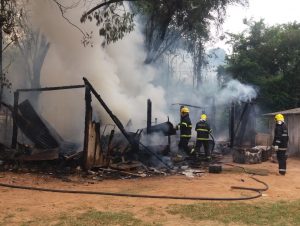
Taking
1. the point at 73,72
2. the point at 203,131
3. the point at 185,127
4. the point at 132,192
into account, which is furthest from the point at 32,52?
the point at 132,192

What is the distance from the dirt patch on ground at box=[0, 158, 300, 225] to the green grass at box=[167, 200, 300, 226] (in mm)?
356

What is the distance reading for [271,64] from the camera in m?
29.5

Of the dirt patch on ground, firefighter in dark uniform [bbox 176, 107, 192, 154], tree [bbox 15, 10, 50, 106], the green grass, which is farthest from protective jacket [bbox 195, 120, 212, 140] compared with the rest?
tree [bbox 15, 10, 50, 106]

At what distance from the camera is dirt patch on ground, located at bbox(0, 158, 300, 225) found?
6.74 meters

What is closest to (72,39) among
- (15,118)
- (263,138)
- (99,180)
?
(15,118)

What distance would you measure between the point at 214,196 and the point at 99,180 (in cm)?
318

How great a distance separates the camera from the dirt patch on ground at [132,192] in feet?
22.1

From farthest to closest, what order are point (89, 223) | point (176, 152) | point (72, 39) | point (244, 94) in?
point (244, 94) < point (72, 39) < point (176, 152) < point (89, 223)

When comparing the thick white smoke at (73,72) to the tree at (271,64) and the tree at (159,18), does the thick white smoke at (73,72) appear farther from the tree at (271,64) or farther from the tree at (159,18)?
the tree at (271,64)

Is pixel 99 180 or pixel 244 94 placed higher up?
pixel 244 94

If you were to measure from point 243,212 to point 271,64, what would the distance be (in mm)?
24113

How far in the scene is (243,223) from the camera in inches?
253

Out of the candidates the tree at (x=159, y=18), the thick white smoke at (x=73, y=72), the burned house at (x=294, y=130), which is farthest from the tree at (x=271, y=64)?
the thick white smoke at (x=73, y=72)

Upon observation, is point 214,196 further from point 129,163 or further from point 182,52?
point 182,52
